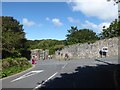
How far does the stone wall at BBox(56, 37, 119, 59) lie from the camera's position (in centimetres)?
4809

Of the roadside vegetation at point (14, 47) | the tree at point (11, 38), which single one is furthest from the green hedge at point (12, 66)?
the tree at point (11, 38)

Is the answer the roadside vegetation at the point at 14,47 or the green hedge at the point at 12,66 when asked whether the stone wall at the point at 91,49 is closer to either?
the roadside vegetation at the point at 14,47

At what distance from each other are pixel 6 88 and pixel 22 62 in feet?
52.6

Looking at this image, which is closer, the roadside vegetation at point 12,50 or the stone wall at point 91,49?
the roadside vegetation at point 12,50

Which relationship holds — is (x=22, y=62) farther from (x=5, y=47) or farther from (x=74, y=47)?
(x=74, y=47)

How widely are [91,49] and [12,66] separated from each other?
810 inches

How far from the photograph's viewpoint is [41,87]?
1947cm

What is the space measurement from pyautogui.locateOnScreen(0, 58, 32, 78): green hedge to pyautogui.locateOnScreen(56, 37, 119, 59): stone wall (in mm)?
16783

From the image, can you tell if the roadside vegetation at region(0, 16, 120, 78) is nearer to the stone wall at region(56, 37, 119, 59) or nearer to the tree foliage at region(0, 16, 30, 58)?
the tree foliage at region(0, 16, 30, 58)

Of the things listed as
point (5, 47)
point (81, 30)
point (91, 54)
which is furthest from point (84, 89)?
point (81, 30)

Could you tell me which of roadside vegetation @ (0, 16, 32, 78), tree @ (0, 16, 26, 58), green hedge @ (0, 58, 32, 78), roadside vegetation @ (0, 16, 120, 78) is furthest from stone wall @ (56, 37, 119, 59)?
green hedge @ (0, 58, 32, 78)

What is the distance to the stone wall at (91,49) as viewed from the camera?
4809 cm

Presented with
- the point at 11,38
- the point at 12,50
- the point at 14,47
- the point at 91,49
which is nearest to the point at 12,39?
the point at 11,38

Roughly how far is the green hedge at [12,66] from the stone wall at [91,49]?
16.8 m
